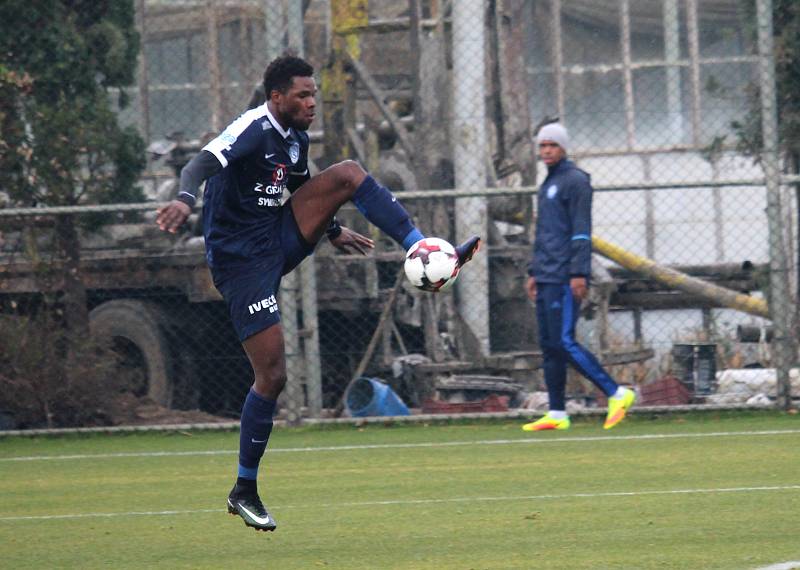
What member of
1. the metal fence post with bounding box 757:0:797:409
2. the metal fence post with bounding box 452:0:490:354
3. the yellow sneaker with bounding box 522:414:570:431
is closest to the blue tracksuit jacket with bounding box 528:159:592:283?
the yellow sneaker with bounding box 522:414:570:431

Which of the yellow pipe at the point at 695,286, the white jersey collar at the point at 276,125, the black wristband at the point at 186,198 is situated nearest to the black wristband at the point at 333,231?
the white jersey collar at the point at 276,125

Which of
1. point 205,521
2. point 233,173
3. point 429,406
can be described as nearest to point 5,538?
point 205,521

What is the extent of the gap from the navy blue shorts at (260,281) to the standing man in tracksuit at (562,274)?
164 inches

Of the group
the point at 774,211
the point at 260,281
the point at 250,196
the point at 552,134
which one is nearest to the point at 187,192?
the point at 250,196

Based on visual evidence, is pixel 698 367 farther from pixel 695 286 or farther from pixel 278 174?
pixel 278 174

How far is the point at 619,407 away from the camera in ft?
36.1

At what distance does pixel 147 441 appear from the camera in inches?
459

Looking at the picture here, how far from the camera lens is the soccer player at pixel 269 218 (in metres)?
6.89

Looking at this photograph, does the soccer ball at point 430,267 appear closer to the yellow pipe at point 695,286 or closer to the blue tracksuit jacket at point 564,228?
the blue tracksuit jacket at point 564,228

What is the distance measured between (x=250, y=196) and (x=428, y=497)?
200 centimetres

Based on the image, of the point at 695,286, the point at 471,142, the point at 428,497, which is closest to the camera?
the point at 428,497

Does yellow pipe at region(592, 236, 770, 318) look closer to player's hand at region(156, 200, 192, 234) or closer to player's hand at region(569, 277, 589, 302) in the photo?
player's hand at region(569, 277, 589, 302)

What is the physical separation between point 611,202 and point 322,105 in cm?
555

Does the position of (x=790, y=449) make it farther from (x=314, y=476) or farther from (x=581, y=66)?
(x=581, y=66)
